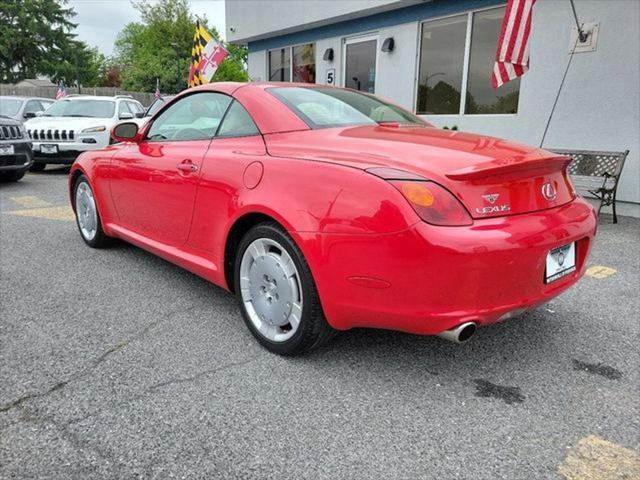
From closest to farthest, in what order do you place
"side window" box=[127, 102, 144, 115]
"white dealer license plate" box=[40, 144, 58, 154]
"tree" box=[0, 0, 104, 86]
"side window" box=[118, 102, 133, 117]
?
"white dealer license plate" box=[40, 144, 58, 154] → "side window" box=[118, 102, 133, 117] → "side window" box=[127, 102, 144, 115] → "tree" box=[0, 0, 104, 86]

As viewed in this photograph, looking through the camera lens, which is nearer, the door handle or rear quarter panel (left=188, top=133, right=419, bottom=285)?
rear quarter panel (left=188, top=133, right=419, bottom=285)

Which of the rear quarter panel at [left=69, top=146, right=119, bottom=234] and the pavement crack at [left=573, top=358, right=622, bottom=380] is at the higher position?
the rear quarter panel at [left=69, top=146, right=119, bottom=234]

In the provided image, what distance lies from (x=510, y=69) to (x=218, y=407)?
5932 millimetres

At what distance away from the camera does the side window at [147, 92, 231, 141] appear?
10.3ft

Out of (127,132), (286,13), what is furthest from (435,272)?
(286,13)

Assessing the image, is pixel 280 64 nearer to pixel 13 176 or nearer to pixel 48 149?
pixel 48 149

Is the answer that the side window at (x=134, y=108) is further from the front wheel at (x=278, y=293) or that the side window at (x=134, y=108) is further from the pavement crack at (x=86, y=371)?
the front wheel at (x=278, y=293)

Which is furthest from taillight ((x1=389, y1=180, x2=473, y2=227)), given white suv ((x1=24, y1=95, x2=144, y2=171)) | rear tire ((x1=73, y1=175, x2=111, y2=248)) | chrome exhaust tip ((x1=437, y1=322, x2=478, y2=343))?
white suv ((x1=24, y1=95, x2=144, y2=171))

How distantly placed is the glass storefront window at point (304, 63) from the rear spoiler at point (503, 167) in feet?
30.6

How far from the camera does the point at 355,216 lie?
6.93ft

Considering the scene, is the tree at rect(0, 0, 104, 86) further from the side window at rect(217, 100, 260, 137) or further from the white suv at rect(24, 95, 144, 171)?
the side window at rect(217, 100, 260, 137)

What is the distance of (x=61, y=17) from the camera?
→ 5219cm

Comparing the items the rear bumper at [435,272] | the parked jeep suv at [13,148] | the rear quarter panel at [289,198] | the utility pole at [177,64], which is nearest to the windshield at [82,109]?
the parked jeep suv at [13,148]

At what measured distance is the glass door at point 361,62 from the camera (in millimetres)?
9891
